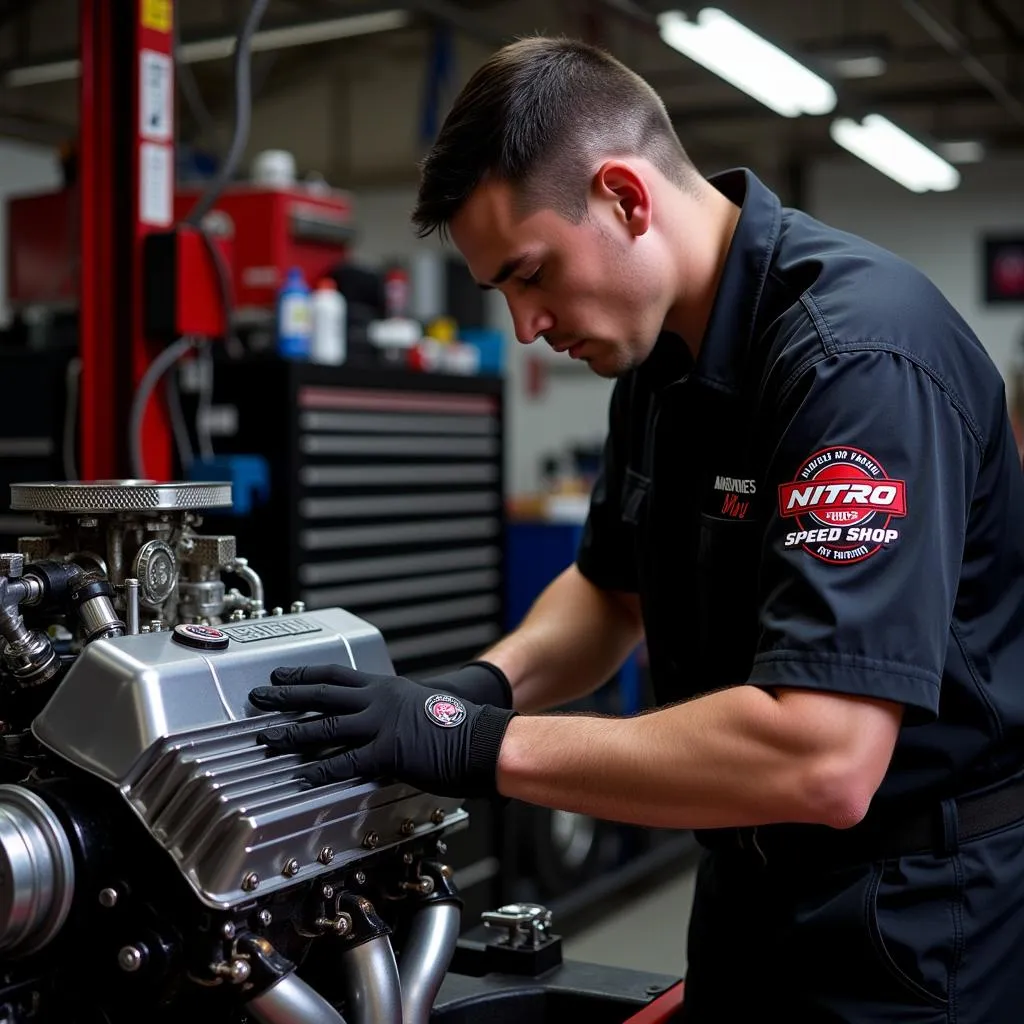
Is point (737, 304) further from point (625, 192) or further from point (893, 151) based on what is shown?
point (893, 151)

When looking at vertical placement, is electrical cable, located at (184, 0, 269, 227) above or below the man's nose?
above

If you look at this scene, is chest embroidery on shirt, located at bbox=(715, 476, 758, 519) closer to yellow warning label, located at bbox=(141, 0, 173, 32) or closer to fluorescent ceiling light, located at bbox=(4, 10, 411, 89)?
yellow warning label, located at bbox=(141, 0, 173, 32)

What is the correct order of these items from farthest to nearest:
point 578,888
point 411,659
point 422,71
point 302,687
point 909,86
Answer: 1. point 422,71
2. point 909,86
3. point 578,888
4. point 411,659
5. point 302,687

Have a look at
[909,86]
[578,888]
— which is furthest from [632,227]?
[909,86]

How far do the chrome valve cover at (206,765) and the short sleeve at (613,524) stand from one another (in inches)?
18.8

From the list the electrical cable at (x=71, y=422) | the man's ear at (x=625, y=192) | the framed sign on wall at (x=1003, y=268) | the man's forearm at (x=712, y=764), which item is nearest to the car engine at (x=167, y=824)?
the man's forearm at (x=712, y=764)

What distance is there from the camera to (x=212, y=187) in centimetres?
202

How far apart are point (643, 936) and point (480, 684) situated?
213 centimetres

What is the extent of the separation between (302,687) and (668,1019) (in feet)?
1.48

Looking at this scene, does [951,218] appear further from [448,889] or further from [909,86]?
[448,889]

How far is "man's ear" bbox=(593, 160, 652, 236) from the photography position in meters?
1.04

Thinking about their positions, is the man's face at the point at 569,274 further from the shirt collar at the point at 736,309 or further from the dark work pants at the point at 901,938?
the dark work pants at the point at 901,938

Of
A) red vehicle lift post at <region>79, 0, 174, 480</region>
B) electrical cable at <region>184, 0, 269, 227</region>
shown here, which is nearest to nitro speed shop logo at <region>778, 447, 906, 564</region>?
electrical cable at <region>184, 0, 269, 227</region>

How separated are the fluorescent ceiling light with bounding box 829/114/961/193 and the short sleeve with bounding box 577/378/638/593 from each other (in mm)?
3843
